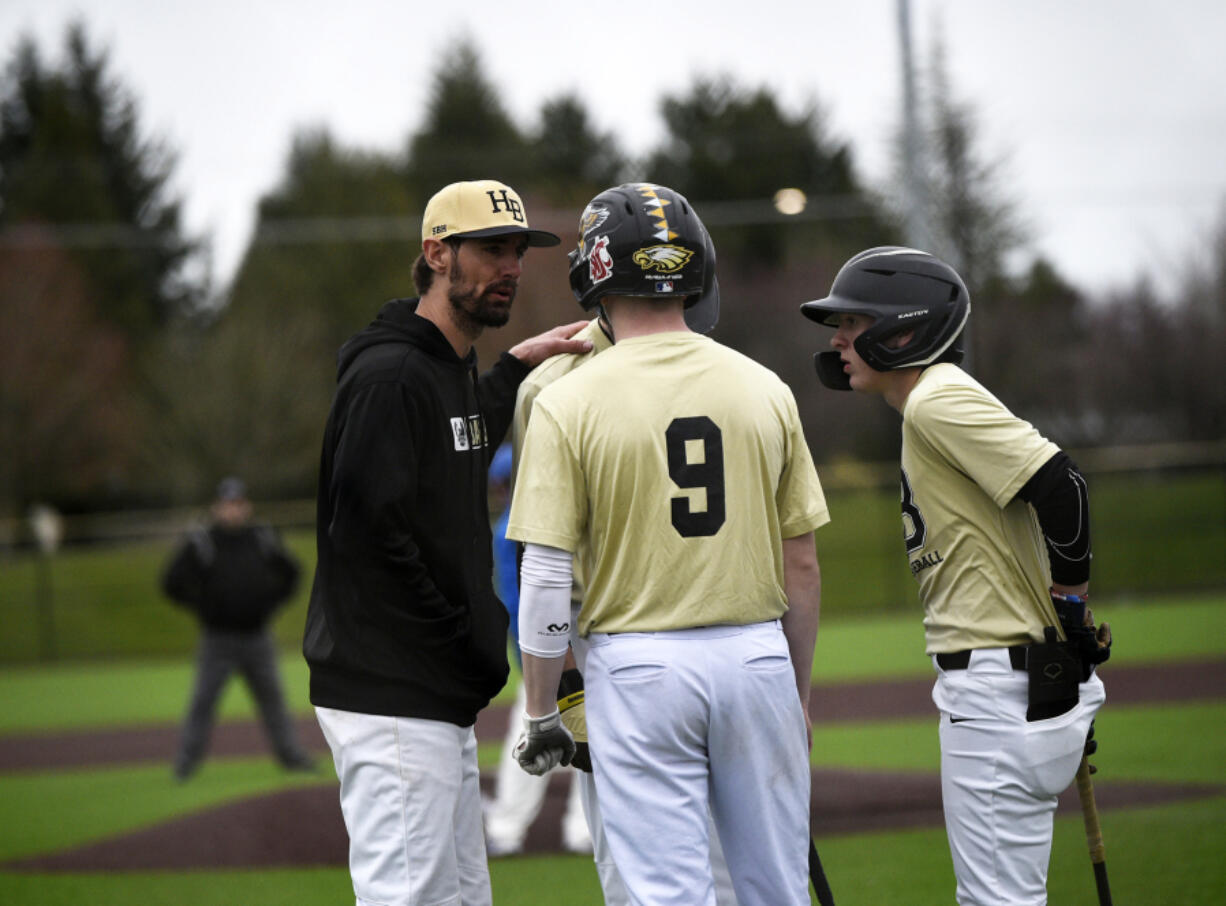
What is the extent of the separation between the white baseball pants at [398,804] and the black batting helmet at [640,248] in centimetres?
140

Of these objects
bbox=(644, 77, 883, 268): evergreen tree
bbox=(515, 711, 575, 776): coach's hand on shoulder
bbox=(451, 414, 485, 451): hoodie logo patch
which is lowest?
bbox=(515, 711, 575, 776): coach's hand on shoulder

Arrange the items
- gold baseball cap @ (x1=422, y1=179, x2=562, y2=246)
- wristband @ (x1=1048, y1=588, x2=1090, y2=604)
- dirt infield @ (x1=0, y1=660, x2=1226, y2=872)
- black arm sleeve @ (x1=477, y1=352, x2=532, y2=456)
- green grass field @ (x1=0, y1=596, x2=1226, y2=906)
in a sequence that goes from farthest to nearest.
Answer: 1. dirt infield @ (x1=0, y1=660, x2=1226, y2=872)
2. green grass field @ (x1=0, y1=596, x2=1226, y2=906)
3. black arm sleeve @ (x1=477, y1=352, x2=532, y2=456)
4. gold baseball cap @ (x1=422, y1=179, x2=562, y2=246)
5. wristband @ (x1=1048, y1=588, x2=1090, y2=604)

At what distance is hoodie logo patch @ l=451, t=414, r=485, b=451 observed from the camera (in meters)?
4.36

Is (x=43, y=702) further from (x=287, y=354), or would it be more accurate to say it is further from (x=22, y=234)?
(x=22, y=234)

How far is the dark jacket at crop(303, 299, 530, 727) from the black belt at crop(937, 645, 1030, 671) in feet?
4.49

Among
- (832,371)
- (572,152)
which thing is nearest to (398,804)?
(832,371)

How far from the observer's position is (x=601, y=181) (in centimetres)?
5569

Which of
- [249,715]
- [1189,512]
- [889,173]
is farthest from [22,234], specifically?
[1189,512]

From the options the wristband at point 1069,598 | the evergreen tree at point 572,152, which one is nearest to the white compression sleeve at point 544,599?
the wristband at point 1069,598

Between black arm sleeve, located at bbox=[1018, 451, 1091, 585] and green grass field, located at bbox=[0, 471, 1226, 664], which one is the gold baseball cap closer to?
black arm sleeve, located at bbox=[1018, 451, 1091, 585]

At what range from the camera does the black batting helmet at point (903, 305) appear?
450cm

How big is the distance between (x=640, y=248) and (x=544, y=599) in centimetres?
101

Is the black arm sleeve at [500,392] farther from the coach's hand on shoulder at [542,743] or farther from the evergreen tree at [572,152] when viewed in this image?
→ the evergreen tree at [572,152]

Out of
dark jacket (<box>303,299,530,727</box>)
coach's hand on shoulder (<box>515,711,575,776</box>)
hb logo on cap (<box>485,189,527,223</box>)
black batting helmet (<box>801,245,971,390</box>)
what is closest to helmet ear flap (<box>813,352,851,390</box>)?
black batting helmet (<box>801,245,971,390</box>)
